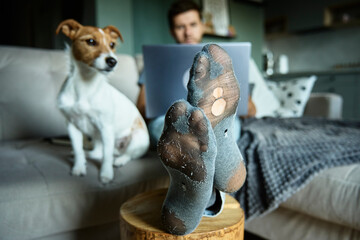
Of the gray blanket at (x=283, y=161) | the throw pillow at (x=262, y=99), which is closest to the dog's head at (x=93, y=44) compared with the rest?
the gray blanket at (x=283, y=161)

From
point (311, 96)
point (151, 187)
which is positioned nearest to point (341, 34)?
point (311, 96)

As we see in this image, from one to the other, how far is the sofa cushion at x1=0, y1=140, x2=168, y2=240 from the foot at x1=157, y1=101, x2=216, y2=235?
44cm

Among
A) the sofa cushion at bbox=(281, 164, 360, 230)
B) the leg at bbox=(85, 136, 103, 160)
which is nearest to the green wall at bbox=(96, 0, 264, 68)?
the leg at bbox=(85, 136, 103, 160)

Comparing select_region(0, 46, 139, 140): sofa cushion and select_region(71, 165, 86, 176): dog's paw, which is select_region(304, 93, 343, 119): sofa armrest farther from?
select_region(71, 165, 86, 176): dog's paw

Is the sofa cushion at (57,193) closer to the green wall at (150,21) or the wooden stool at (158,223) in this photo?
the wooden stool at (158,223)

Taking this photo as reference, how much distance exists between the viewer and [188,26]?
156cm

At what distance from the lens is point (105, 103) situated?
0.89 m

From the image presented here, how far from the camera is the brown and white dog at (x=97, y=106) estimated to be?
30.4 inches

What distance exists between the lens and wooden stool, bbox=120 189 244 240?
56cm

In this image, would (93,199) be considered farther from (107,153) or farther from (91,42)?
(91,42)

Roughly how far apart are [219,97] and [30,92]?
1110mm

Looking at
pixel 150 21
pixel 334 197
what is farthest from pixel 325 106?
pixel 150 21

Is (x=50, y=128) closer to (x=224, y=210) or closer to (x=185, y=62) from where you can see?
(x=185, y=62)

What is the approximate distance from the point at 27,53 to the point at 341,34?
3939 millimetres
